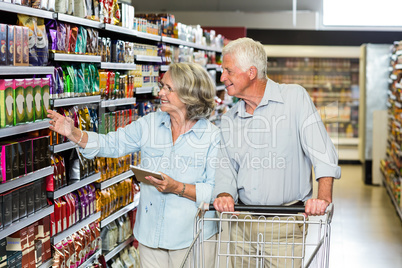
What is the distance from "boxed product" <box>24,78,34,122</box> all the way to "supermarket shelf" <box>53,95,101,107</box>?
0.89 ft

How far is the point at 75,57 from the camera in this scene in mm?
3365

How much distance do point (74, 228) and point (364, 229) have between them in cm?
432

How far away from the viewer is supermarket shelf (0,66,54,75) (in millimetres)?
2578

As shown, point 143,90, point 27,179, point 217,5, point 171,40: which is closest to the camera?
point 27,179

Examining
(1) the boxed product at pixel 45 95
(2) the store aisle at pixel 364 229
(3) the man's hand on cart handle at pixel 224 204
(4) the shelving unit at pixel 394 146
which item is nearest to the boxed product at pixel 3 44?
(1) the boxed product at pixel 45 95

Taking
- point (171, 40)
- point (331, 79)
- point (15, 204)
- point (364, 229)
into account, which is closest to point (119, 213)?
point (15, 204)

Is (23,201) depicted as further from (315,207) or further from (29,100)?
(315,207)

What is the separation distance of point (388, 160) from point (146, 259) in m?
7.21

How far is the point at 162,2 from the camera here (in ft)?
41.2

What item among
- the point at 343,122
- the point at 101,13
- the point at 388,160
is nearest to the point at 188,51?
the point at 101,13

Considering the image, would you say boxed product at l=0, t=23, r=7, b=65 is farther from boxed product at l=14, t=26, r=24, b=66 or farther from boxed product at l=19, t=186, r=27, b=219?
boxed product at l=19, t=186, r=27, b=219

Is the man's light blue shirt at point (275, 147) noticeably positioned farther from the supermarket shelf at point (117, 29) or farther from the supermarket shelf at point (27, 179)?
the supermarket shelf at point (117, 29)

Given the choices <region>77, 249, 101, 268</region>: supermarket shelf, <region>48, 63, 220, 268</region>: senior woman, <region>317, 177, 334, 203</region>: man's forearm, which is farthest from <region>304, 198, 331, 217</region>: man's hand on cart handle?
<region>77, 249, 101, 268</region>: supermarket shelf

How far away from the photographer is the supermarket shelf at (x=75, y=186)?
10.7ft
